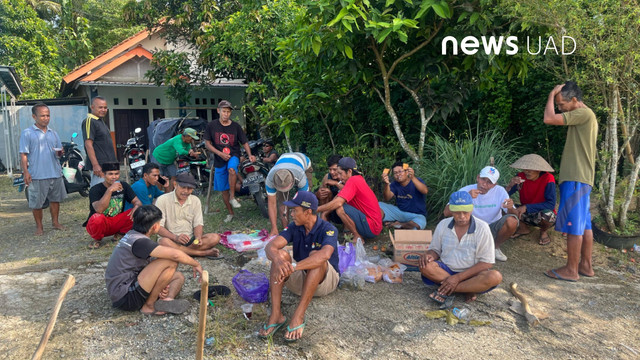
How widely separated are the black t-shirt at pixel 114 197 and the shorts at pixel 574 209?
5.02m

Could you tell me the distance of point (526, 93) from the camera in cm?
741

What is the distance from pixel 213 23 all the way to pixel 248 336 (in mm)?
8402

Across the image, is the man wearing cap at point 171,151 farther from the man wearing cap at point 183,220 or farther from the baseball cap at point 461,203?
the baseball cap at point 461,203

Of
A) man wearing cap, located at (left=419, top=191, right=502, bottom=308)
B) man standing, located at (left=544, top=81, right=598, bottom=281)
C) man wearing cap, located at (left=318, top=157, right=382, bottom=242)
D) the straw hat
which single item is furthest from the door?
man standing, located at (left=544, top=81, right=598, bottom=281)

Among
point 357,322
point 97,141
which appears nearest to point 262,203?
point 97,141

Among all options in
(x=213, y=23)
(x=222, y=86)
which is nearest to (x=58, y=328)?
(x=213, y=23)

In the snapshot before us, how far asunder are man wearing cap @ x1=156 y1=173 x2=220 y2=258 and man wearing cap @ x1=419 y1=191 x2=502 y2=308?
8.20 ft

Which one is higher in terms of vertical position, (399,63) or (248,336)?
(399,63)

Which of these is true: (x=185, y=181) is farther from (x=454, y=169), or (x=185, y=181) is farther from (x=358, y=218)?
(x=454, y=169)

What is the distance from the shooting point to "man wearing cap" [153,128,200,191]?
7.56 meters

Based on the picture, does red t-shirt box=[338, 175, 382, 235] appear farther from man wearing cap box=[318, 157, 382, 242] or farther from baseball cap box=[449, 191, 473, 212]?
baseball cap box=[449, 191, 473, 212]

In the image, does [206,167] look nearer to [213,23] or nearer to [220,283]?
[213,23]

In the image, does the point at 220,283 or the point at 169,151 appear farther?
the point at 169,151

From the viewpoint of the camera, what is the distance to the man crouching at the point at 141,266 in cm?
356
